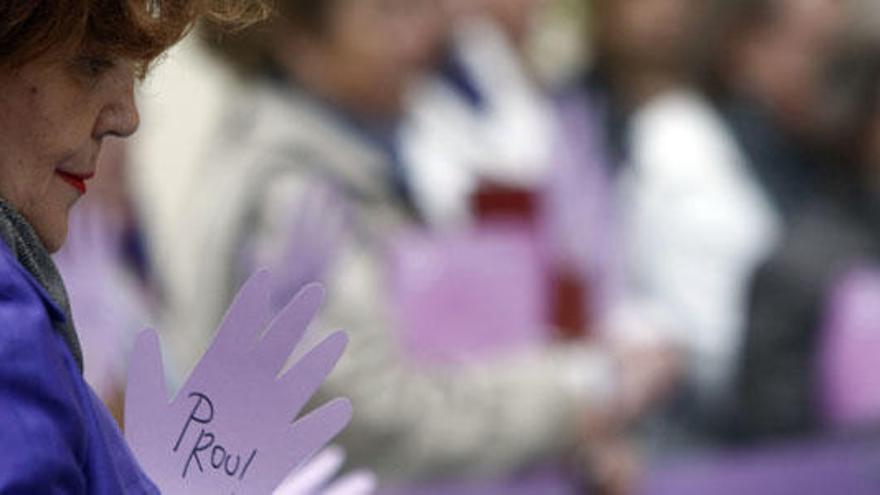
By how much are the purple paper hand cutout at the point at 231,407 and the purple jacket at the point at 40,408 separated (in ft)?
0.69

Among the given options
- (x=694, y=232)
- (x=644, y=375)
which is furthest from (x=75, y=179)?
(x=694, y=232)

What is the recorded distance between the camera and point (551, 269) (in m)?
3.96

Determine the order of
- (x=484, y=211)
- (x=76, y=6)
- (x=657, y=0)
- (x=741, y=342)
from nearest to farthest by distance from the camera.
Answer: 1. (x=76, y=6)
2. (x=484, y=211)
3. (x=741, y=342)
4. (x=657, y=0)

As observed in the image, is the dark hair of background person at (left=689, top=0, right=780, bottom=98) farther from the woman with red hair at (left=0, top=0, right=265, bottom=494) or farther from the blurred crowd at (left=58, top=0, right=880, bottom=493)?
the woman with red hair at (left=0, top=0, right=265, bottom=494)

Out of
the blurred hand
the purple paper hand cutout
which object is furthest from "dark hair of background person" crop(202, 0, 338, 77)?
the purple paper hand cutout

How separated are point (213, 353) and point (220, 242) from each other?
159 centimetres

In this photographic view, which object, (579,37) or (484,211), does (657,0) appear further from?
(484,211)

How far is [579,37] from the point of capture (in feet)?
16.3

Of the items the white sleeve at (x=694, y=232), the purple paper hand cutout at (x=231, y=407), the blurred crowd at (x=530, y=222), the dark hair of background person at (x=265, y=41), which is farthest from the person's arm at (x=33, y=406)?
the white sleeve at (x=694, y=232)

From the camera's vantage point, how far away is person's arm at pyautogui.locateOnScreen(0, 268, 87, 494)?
1.42 meters

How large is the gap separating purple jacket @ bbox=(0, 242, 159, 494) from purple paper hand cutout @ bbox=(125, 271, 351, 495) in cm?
21

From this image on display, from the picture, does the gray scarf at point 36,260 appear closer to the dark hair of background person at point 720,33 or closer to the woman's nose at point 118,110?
the woman's nose at point 118,110

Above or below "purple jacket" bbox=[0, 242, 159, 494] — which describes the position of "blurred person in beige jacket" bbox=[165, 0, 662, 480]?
above

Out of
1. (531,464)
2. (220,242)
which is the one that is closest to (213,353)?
(220,242)
